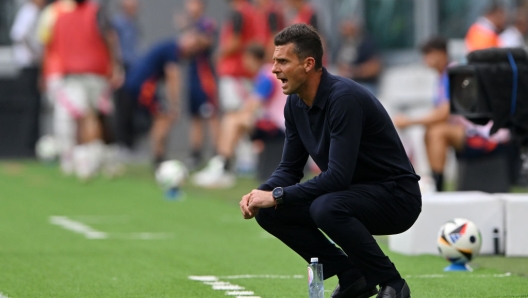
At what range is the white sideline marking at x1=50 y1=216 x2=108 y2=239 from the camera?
34.7ft

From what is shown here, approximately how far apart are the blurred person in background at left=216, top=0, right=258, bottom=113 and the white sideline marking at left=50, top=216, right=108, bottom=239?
565 centimetres

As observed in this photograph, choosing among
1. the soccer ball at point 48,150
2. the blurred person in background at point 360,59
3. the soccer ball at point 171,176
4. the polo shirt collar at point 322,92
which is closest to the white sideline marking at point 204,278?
the polo shirt collar at point 322,92

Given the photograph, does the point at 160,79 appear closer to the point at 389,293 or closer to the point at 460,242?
the point at 460,242

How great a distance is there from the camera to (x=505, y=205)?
28.7 feet

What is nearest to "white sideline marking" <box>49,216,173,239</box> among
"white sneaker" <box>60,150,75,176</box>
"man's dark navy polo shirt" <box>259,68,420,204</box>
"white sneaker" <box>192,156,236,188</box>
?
"white sneaker" <box>192,156,236,188</box>

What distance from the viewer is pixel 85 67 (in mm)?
16516

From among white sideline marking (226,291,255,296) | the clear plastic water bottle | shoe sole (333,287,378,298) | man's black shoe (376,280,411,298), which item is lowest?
white sideline marking (226,291,255,296)

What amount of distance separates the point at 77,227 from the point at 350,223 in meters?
5.58

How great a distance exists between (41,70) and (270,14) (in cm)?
548

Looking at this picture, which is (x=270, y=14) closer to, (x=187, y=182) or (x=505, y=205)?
(x=187, y=182)

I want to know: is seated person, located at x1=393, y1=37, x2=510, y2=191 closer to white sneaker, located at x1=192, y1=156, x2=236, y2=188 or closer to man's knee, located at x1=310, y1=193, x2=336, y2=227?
white sneaker, located at x1=192, y1=156, x2=236, y2=188

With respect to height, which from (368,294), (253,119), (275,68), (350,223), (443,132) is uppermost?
(275,68)

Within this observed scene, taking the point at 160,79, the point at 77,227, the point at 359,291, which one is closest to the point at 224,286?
the point at 359,291

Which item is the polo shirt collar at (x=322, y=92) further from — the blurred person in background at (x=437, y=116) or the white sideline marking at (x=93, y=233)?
the blurred person in background at (x=437, y=116)
